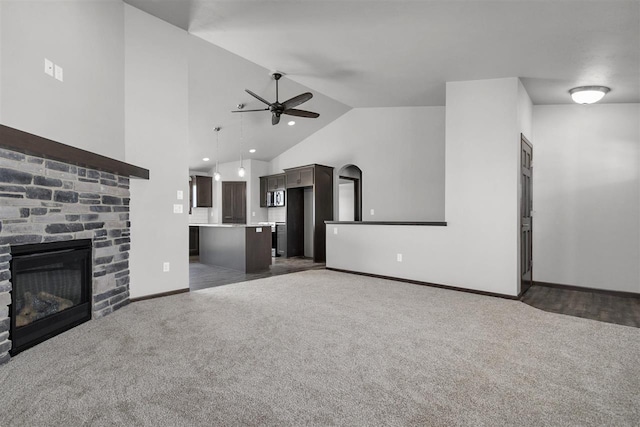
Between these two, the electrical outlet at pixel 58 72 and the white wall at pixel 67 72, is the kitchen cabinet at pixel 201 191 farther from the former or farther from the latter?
the electrical outlet at pixel 58 72

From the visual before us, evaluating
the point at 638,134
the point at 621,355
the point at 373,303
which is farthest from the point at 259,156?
the point at 621,355

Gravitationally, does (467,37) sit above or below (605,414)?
above

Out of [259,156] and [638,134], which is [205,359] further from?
[259,156]

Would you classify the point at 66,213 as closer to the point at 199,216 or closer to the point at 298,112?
the point at 298,112

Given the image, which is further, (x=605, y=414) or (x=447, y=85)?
(x=447, y=85)

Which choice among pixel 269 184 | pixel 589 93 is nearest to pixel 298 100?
pixel 589 93

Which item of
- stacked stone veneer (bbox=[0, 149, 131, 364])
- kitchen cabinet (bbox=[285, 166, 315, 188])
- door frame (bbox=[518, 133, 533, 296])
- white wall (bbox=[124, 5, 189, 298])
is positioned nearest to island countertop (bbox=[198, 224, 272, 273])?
kitchen cabinet (bbox=[285, 166, 315, 188])

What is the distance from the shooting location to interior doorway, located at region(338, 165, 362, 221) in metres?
7.88

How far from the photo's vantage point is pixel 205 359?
7.83ft

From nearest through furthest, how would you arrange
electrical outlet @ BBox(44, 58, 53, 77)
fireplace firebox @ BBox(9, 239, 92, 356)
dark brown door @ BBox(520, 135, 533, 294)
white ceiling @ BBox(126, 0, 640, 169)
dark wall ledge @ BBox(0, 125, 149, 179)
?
1. dark wall ledge @ BBox(0, 125, 149, 179)
2. fireplace firebox @ BBox(9, 239, 92, 356)
3. electrical outlet @ BBox(44, 58, 53, 77)
4. white ceiling @ BBox(126, 0, 640, 169)
5. dark brown door @ BBox(520, 135, 533, 294)

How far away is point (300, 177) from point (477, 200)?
443 centimetres

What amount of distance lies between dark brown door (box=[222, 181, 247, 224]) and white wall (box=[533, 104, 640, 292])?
6.85 meters

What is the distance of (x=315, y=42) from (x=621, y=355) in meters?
4.10

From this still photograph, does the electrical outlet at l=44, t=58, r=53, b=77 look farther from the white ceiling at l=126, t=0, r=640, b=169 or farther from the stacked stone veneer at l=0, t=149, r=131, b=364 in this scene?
the white ceiling at l=126, t=0, r=640, b=169
